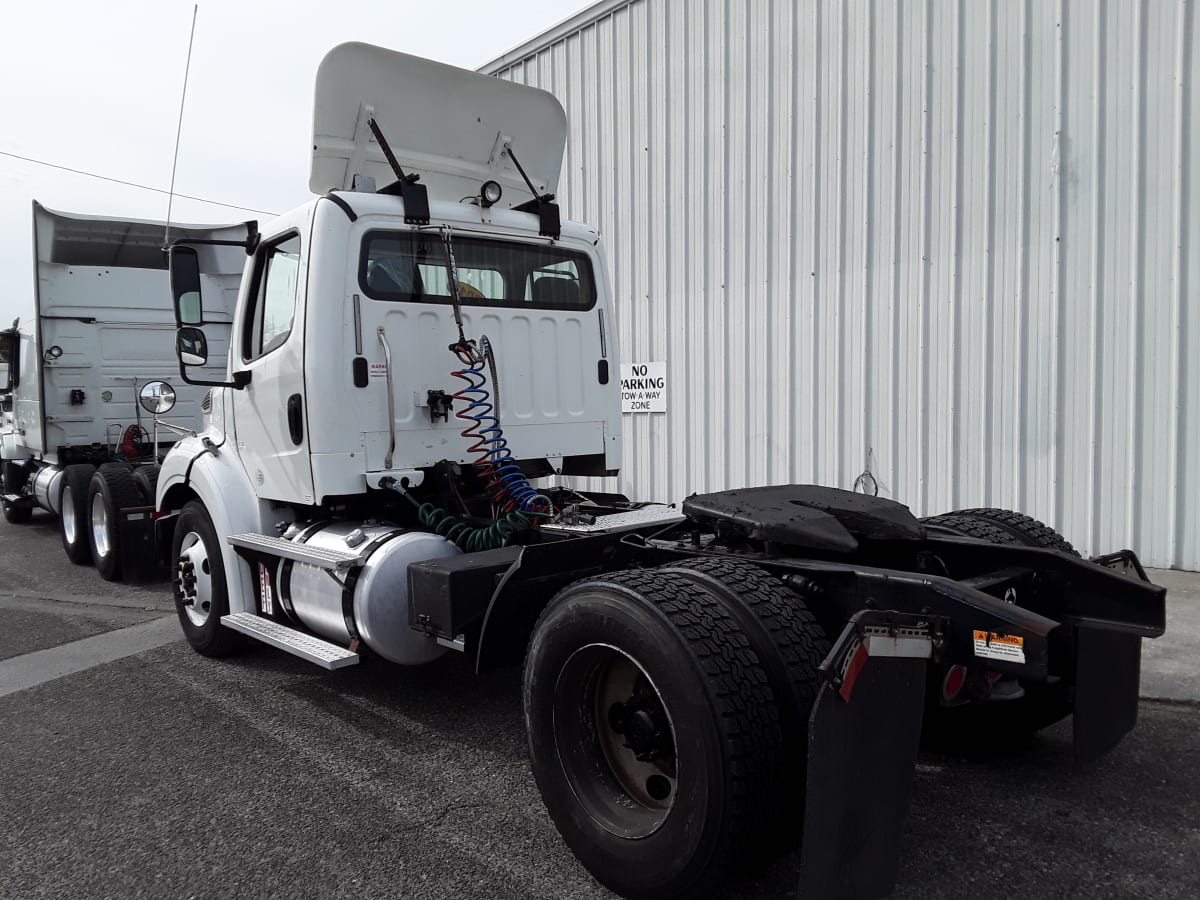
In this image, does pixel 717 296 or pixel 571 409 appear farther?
pixel 717 296

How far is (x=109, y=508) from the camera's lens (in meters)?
8.38

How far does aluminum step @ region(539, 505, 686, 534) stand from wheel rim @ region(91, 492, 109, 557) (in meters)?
6.19

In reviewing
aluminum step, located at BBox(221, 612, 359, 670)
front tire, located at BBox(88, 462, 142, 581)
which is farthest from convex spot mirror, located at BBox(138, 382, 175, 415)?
aluminum step, located at BBox(221, 612, 359, 670)

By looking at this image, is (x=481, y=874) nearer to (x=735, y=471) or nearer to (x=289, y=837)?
(x=289, y=837)

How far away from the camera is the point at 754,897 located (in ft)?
9.32

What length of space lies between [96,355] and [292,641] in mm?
6981

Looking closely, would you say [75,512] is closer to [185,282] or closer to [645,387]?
[185,282]

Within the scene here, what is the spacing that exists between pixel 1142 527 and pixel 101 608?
26.7ft

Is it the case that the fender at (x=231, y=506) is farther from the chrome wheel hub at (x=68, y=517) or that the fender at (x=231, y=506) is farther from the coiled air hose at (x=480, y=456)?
the chrome wheel hub at (x=68, y=517)

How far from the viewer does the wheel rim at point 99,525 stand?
863 cm

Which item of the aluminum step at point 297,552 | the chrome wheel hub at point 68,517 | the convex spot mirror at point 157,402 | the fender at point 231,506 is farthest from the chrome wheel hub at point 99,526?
the aluminum step at point 297,552

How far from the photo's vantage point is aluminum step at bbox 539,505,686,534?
3.96 metres

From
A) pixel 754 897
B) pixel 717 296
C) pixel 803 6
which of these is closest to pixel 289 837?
pixel 754 897

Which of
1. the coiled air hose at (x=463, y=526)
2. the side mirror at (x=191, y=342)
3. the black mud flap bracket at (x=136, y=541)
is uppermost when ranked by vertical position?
the side mirror at (x=191, y=342)
